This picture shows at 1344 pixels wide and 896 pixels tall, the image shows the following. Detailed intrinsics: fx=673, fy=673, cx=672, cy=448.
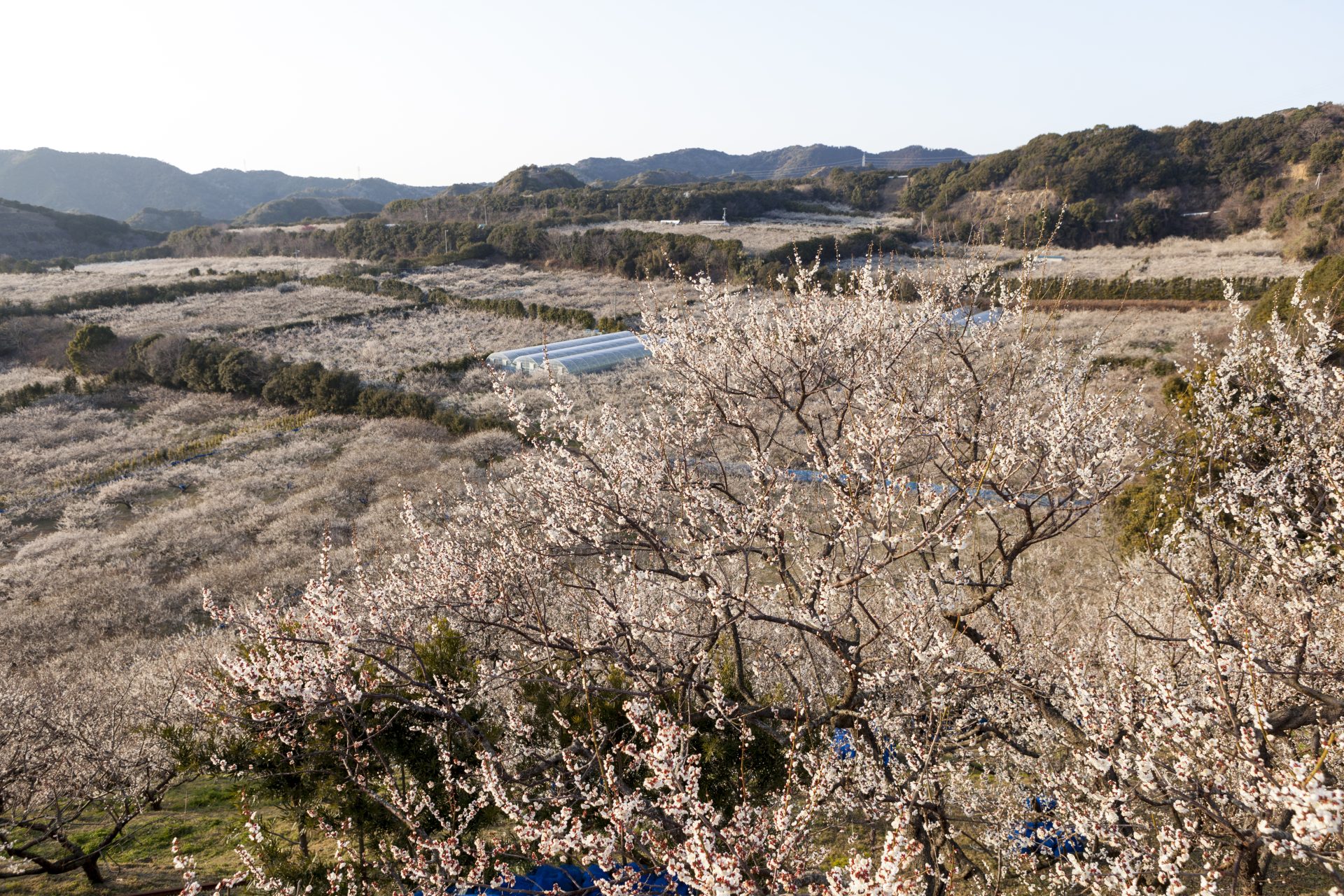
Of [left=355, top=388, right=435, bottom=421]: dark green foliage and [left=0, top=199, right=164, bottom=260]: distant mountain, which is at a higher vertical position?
[left=0, top=199, right=164, bottom=260]: distant mountain

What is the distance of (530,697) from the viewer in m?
5.57

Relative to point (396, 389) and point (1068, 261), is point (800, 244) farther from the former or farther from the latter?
point (396, 389)

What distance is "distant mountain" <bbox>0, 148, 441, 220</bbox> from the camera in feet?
354

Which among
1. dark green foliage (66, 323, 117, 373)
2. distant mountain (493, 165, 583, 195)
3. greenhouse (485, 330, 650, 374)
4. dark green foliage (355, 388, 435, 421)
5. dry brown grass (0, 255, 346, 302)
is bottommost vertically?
dark green foliage (355, 388, 435, 421)

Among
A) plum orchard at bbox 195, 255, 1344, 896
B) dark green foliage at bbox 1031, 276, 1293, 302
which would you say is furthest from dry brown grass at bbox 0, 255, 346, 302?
dark green foliage at bbox 1031, 276, 1293, 302

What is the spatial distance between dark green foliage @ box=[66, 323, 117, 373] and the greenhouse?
14736 mm

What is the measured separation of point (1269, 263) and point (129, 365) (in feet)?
146

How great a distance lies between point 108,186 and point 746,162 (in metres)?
119

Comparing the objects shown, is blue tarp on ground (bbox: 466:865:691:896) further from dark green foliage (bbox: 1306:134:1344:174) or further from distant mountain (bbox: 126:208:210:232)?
distant mountain (bbox: 126:208:210:232)

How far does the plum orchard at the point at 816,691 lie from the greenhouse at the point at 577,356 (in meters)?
16.0

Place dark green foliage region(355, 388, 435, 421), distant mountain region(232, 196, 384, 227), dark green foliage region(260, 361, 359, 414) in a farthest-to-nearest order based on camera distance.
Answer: distant mountain region(232, 196, 384, 227) → dark green foliage region(260, 361, 359, 414) → dark green foliage region(355, 388, 435, 421)

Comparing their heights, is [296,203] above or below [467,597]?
above

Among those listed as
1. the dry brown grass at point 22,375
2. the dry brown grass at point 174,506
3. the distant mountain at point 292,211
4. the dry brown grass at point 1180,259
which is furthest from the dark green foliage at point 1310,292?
the distant mountain at point 292,211

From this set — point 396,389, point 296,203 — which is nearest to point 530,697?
point 396,389
